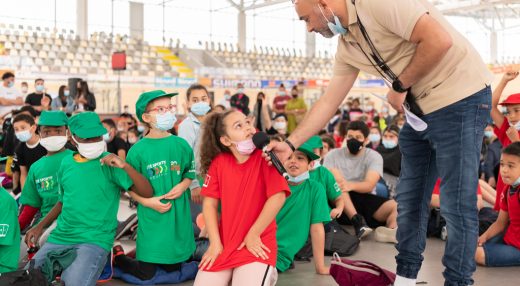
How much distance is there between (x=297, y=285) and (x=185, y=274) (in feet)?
2.47

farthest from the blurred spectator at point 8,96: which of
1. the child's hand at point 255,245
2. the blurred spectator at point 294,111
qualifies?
the child's hand at point 255,245

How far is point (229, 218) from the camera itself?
3309 mm

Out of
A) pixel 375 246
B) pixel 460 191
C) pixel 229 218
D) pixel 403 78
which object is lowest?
pixel 375 246

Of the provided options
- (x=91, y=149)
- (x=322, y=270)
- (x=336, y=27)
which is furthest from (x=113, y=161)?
(x=336, y=27)

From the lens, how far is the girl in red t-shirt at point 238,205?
3191 millimetres

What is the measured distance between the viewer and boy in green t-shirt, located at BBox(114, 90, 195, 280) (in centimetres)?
422

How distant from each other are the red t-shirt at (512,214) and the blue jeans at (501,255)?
7 cm

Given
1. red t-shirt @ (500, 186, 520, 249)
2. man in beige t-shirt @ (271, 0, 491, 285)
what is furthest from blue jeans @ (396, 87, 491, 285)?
red t-shirt @ (500, 186, 520, 249)

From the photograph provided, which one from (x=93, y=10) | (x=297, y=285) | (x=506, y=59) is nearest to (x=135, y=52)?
(x=93, y=10)

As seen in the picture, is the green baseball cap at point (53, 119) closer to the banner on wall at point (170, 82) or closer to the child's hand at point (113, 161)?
the child's hand at point (113, 161)

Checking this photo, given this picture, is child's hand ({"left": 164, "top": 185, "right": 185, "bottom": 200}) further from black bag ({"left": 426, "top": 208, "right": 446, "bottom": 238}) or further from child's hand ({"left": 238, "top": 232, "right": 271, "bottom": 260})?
black bag ({"left": 426, "top": 208, "right": 446, "bottom": 238})

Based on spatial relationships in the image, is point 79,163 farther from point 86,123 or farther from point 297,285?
point 297,285

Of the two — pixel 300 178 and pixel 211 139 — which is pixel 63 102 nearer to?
pixel 300 178

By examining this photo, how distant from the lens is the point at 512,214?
15.2 feet
